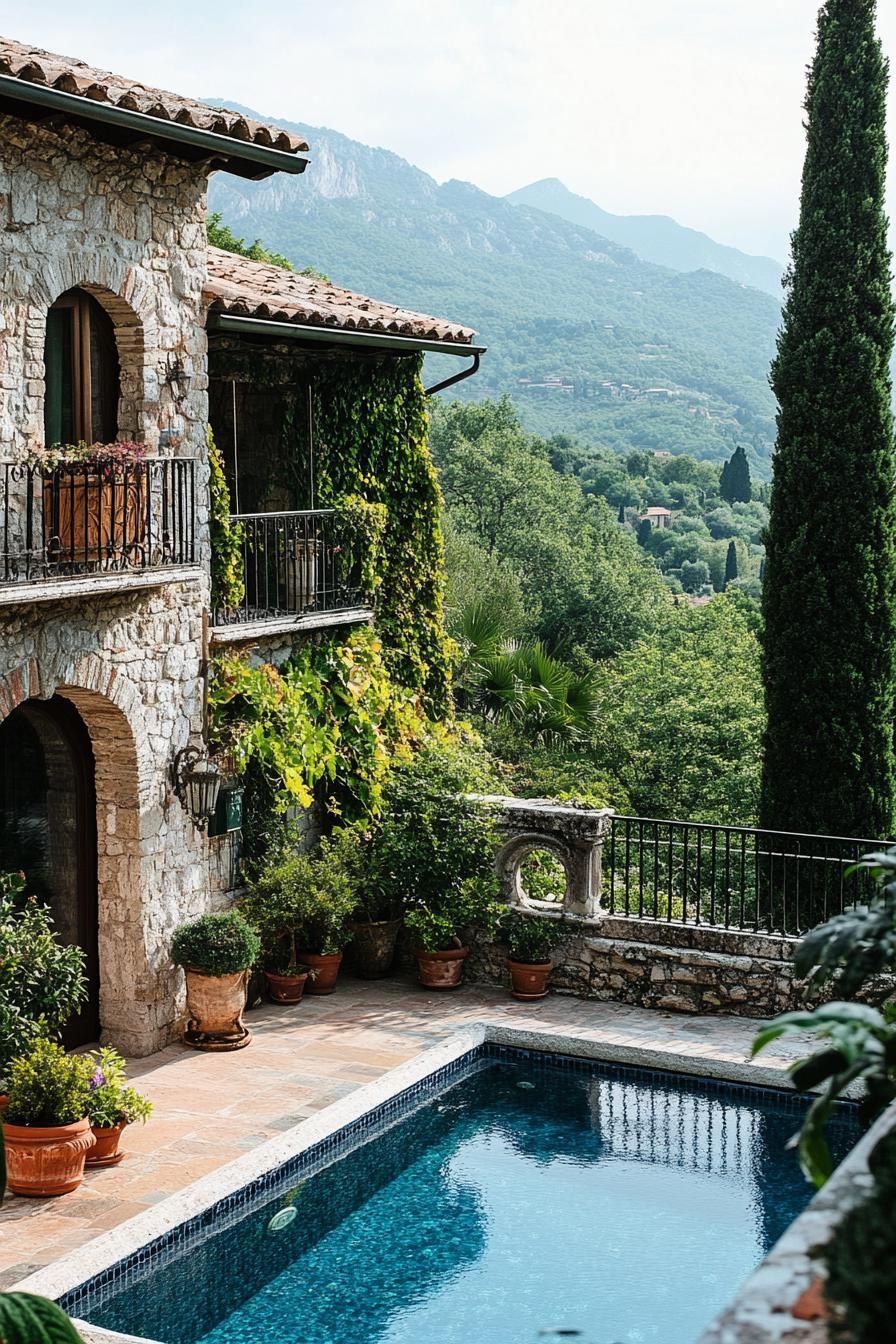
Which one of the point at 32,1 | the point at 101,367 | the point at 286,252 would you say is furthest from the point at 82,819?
the point at 286,252

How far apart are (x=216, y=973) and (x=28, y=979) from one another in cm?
209

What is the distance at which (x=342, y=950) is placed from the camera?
45.0 feet

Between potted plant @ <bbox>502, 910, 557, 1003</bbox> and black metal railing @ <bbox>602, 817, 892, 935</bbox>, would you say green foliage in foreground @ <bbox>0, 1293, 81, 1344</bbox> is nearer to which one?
black metal railing @ <bbox>602, 817, 892, 935</bbox>

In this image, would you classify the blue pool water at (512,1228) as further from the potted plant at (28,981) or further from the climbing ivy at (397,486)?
the climbing ivy at (397,486)

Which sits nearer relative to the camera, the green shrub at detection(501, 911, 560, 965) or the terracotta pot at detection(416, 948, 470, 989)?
the green shrub at detection(501, 911, 560, 965)

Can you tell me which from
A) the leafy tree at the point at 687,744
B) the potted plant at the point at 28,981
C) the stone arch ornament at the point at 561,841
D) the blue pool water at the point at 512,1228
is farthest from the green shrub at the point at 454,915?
the leafy tree at the point at 687,744

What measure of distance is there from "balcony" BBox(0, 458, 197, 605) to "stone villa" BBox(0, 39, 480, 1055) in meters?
0.02

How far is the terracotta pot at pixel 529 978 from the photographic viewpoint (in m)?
13.4

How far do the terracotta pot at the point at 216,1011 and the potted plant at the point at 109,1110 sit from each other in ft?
6.35

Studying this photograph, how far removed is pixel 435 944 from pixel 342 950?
894 millimetres

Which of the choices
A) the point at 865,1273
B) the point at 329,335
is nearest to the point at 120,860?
the point at 329,335

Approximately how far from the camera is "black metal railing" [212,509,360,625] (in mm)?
13203

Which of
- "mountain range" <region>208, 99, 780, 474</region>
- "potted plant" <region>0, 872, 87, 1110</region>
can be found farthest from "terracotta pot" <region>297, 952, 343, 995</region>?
"mountain range" <region>208, 99, 780, 474</region>

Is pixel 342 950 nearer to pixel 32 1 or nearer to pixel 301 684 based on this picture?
pixel 301 684
